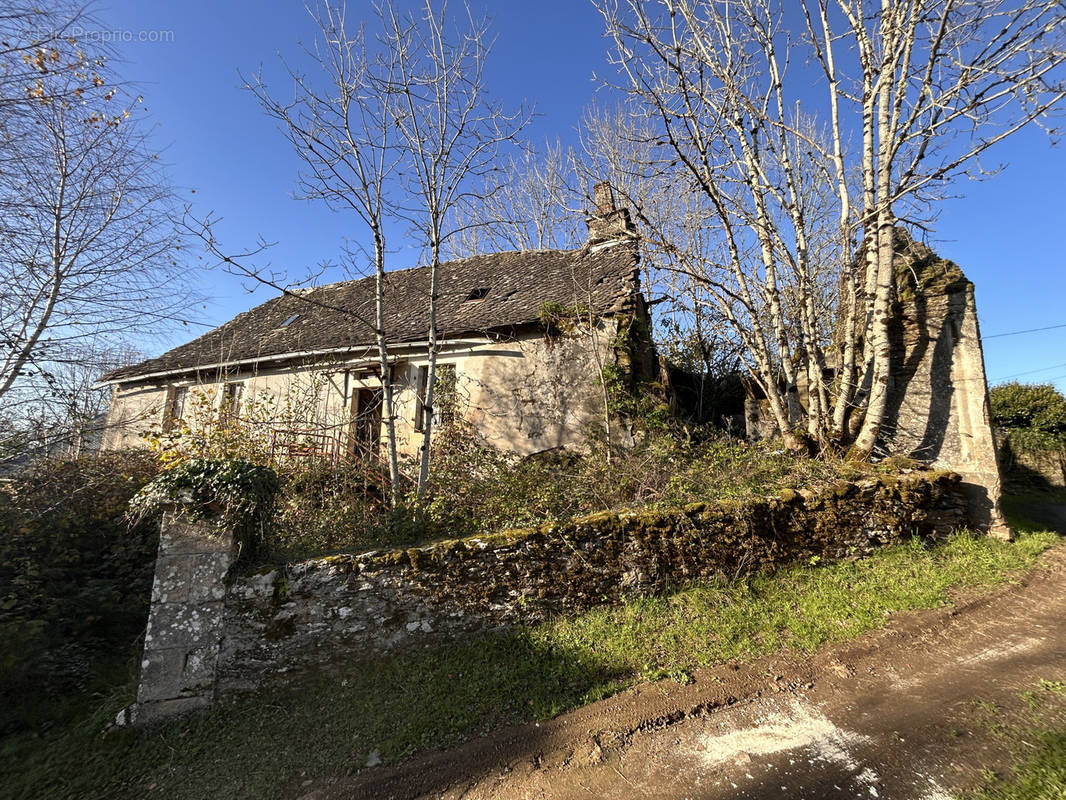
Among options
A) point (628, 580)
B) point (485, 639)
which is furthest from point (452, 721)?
point (628, 580)

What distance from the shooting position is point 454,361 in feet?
32.0

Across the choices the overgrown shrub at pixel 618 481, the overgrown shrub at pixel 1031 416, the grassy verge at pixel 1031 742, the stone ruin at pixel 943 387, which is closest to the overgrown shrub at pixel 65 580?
the overgrown shrub at pixel 618 481

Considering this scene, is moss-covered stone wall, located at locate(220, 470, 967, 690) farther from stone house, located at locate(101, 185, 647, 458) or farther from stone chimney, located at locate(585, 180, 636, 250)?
stone chimney, located at locate(585, 180, 636, 250)

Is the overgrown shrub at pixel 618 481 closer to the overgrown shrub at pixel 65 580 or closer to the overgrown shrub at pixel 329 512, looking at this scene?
the overgrown shrub at pixel 329 512

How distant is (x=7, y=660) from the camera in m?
3.94

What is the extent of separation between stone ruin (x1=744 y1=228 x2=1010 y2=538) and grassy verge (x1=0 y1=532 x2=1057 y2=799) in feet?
6.54

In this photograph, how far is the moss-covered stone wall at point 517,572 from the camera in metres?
4.27

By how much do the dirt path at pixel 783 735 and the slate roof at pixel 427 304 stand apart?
6.45m

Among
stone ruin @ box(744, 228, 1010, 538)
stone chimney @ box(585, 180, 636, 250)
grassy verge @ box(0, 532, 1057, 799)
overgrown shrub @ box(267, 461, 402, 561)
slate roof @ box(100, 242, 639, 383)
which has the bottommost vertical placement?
grassy verge @ box(0, 532, 1057, 799)

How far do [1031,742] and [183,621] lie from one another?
632cm

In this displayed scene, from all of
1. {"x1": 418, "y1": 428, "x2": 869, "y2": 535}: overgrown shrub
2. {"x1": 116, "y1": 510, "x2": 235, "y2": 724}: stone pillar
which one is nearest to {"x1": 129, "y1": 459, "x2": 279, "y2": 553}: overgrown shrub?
{"x1": 116, "y1": 510, "x2": 235, "y2": 724}: stone pillar

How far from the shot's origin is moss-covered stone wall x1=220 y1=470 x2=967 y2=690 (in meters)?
4.27

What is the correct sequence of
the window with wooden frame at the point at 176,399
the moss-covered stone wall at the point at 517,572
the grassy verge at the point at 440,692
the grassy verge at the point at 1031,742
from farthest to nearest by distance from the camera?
A: the window with wooden frame at the point at 176,399, the moss-covered stone wall at the point at 517,572, the grassy verge at the point at 440,692, the grassy verge at the point at 1031,742

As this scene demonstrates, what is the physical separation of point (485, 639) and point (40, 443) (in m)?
5.46
